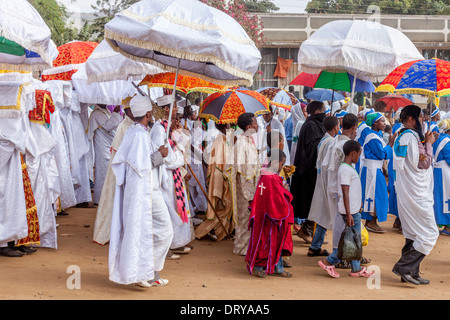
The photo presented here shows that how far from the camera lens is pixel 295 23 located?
2808 cm

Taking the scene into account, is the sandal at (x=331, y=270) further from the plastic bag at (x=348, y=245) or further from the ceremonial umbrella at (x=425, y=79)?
the ceremonial umbrella at (x=425, y=79)

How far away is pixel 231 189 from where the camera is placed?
25.8ft

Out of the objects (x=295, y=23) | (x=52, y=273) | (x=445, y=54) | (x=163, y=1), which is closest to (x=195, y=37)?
(x=163, y=1)

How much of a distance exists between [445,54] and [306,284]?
26602 mm

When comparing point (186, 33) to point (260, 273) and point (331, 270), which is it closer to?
point (260, 273)

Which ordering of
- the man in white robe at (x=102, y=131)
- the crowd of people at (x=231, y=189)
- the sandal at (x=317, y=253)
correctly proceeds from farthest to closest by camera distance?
the man in white robe at (x=102, y=131), the sandal at (x=317, y=253), the crowd of people at (x=231, y=189)

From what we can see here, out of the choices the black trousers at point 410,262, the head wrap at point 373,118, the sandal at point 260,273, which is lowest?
the sandal at point 260,273

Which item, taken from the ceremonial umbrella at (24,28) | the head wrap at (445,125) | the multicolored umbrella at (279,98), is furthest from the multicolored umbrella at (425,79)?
the multicolored umbrella at (279,98)

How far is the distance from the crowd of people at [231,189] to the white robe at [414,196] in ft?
0.04

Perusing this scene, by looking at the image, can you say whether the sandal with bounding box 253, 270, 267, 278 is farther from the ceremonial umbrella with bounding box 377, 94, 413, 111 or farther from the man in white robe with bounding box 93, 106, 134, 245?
the ceremonial umbrella with bounding box 377, 94, 413, 111

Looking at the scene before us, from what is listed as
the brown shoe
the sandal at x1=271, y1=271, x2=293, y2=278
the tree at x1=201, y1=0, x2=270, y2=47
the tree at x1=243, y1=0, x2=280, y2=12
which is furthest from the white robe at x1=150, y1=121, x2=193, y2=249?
the tree at x1=243, y1=0, x2=280, y2=12

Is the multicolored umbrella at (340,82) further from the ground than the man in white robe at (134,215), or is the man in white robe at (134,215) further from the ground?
the multicolored umbrella at (340,82)

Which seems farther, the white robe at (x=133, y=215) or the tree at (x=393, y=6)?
the tree at (x=393, y=6)

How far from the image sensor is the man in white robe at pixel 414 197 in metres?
6.41
